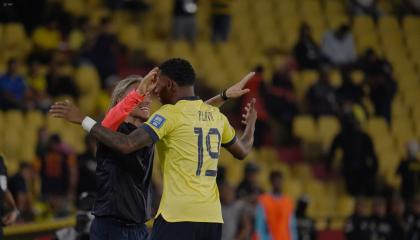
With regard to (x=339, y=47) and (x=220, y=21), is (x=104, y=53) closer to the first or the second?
(x=220, y=21)

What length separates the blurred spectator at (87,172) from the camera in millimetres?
14870

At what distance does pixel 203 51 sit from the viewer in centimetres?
2123

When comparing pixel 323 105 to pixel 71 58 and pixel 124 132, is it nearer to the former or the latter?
pixel 71 58

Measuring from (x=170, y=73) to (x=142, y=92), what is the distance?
1.01 feet

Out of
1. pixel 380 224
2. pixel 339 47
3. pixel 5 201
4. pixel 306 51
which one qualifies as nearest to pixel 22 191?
pixel 5 201

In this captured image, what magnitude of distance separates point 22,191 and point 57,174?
1503 mm

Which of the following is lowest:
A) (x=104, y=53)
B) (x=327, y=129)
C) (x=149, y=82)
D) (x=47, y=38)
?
(x=327, y=129)

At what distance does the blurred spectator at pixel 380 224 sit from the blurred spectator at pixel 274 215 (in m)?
2.25

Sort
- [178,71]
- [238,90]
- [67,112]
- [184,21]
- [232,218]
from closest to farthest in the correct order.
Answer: [67,112], [178,71], [238,90], [232,218], [184,21]

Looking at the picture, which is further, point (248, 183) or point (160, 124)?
point (248, 183)

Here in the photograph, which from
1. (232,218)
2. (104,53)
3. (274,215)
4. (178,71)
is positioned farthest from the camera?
(104,53)

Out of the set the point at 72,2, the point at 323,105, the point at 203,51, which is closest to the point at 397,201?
the point at 323,105

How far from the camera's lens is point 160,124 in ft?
27.1

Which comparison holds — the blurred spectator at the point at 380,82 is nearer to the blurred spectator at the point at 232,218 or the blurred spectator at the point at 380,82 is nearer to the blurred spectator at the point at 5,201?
the blurred spectator at the point at 232,218
